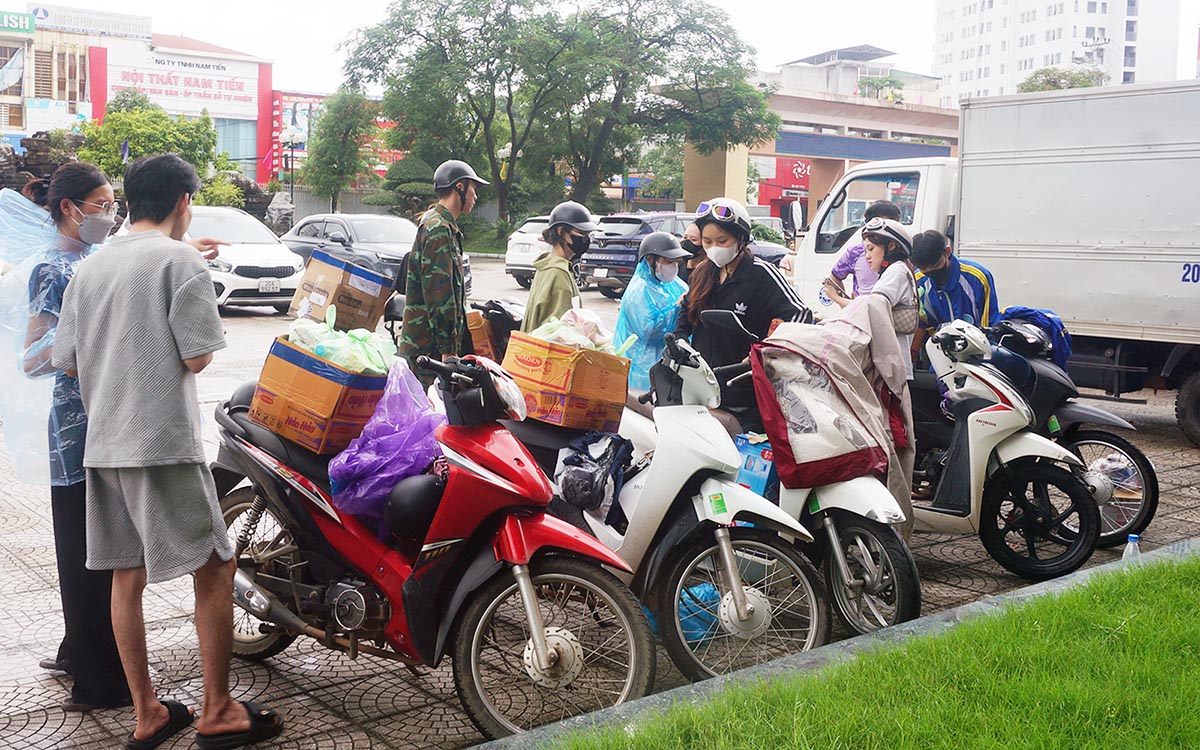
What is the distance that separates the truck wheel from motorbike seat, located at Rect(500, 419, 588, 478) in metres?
6.71

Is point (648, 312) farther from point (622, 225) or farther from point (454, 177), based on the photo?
point (622, 225)

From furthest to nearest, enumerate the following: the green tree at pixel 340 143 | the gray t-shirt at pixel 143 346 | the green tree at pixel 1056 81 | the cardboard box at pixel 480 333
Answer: the green tree at pixel 1056 81
the green tree at pixel 340 143
the cardboard box at pixel 480 333
the gray t-shirt at pixel 143 346

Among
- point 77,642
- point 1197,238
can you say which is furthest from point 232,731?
point 1197,238

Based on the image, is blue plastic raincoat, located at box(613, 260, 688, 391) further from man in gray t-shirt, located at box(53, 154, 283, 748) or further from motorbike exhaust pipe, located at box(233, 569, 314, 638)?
man in gray t-shirt, located at box(53, 154, 283, 748)

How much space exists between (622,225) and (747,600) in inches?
783

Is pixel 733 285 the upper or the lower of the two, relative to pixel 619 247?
lower

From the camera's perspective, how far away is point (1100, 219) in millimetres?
9344

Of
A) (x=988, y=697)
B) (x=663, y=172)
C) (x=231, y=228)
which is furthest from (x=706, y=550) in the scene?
(x=663, y=172)

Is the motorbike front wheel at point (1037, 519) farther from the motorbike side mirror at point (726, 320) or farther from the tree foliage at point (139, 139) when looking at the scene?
the tree foliage at point (139, 139)

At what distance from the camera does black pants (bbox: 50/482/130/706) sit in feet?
13.0

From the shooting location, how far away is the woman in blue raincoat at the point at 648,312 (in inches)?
233

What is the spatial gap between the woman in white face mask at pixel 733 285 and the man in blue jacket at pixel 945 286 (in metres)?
1.43

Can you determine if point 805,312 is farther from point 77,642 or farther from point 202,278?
point 77,642

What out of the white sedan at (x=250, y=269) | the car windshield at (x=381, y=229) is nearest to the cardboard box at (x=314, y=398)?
the white sedan at (x=250, y=269)
